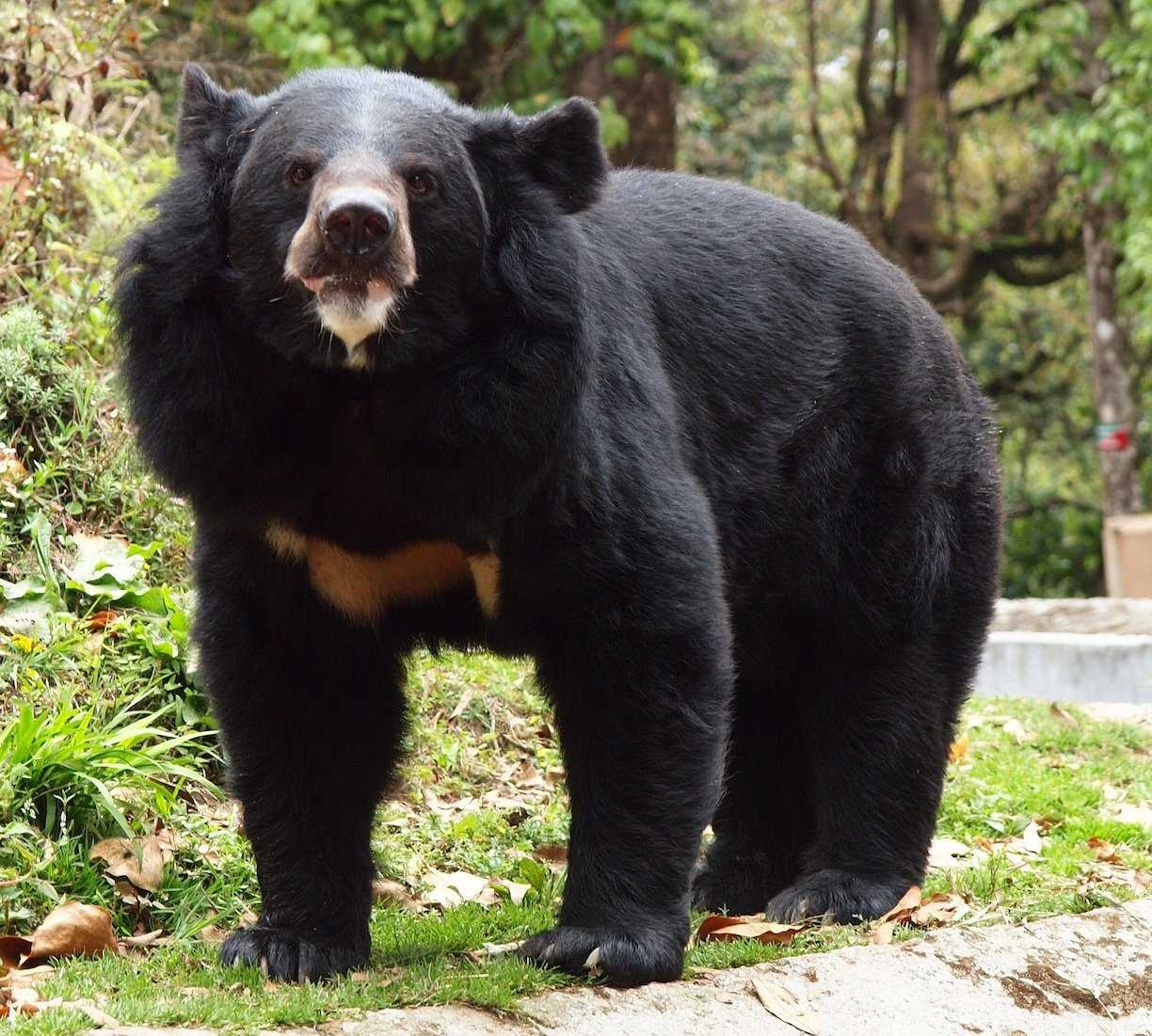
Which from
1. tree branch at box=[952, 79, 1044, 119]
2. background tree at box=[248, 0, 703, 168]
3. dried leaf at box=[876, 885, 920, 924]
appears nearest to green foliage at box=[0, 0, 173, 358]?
background tree at box=[248, 0, 703, 168]

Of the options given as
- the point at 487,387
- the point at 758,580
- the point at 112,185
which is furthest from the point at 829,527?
the point at 112,185

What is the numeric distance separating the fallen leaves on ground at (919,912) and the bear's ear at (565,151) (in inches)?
76.0

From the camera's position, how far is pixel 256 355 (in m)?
3.32

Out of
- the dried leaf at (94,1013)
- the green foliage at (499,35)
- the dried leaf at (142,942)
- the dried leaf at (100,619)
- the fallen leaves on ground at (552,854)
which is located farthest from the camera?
the green foliage at (499,35)

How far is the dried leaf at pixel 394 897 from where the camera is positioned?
455 centimetres

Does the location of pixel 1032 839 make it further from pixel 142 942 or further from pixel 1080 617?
pixel 1080 617

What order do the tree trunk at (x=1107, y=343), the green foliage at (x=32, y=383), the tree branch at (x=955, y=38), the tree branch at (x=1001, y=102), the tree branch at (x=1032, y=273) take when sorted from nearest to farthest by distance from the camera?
the green foliage at (x=32, y=383) < the tree trunk at (x=1107, y=343) < the tree branch at (x=955, y=38) < the tree branch at (x=1001, y=102) < the tree branch at (x=1032, y=273)

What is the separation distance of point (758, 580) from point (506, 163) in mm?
1447

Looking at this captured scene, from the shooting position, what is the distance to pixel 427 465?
336cm

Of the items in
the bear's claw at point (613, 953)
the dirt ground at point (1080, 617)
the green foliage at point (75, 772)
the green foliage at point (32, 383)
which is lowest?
the dirt ground at point (1080, 617)

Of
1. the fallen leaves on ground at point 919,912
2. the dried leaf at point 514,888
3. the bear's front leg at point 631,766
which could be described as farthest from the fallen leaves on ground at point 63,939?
the fallen leaves on ground at point 919,912

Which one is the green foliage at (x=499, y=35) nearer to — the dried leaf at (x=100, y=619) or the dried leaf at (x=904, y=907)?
the dried leaf at (x=100, y=619)

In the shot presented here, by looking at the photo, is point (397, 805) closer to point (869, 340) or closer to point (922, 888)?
point (922, 888)

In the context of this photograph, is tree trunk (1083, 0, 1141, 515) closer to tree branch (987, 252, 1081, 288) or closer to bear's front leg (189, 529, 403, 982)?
tree branch (987, 252, 1081, 288)
